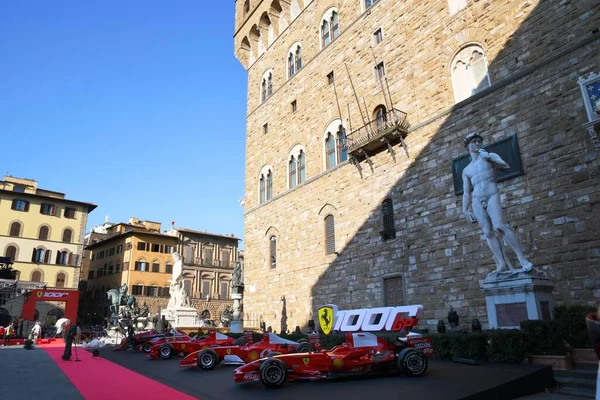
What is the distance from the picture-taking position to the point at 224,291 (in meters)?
45.5

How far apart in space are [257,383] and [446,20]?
1286cm

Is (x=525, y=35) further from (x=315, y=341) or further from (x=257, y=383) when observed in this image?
(x=257, y=383)


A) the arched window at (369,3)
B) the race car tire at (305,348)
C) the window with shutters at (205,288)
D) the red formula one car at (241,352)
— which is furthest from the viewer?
the window with shutters at (205,288)

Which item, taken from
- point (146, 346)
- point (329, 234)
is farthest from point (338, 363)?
point (329, 234)

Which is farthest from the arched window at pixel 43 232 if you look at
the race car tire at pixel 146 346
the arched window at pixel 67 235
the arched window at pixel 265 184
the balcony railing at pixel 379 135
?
the balcony railing at pixel 379 135

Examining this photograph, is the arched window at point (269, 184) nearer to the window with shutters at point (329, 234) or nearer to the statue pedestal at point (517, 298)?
the window with shutters at point (329, 234)

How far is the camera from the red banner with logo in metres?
27.6

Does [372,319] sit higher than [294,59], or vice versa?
[294,59]

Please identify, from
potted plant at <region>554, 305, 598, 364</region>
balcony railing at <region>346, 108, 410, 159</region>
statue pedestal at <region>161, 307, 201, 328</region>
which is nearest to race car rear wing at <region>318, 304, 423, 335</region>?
potted plant at <region>554, 305, 598, 364</region>

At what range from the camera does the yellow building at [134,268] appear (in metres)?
41.1

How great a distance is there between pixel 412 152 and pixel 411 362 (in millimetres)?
8795

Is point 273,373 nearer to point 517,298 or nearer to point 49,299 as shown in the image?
point 517,298

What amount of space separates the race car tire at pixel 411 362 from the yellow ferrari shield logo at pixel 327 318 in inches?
238

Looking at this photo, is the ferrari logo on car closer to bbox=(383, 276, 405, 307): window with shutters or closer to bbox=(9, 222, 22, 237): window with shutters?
bbox=(383, 276, 405, 307): window with shutters
